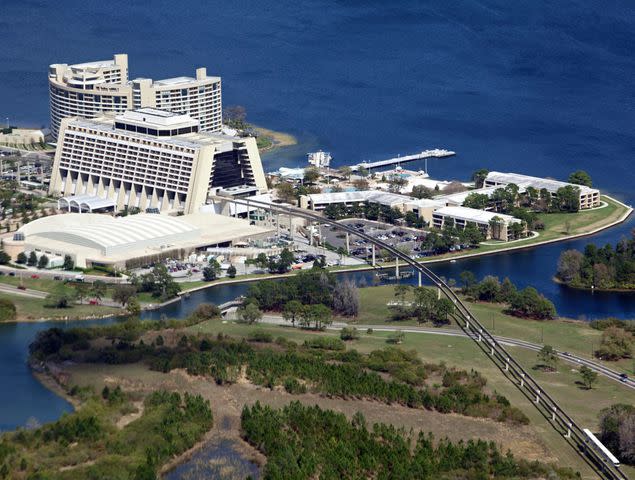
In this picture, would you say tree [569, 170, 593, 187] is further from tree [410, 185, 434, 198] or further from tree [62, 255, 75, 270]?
tree [62, 255, 75, 270]

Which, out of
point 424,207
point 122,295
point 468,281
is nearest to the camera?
point 122,295

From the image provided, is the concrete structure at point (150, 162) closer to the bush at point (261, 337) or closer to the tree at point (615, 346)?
the bush at point (261, 337)

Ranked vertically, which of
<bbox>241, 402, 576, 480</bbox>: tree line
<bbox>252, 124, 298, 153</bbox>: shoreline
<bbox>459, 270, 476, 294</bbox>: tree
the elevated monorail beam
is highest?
<bbox>252, 124, 298, 153</bbox>: shoreline

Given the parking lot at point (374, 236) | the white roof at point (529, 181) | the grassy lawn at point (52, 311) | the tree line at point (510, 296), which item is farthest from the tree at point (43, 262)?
the white roof at point (529, 181)

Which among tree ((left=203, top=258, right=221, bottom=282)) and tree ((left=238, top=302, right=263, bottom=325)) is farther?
tree ((left=203, top=258, right=221, bottom=282))

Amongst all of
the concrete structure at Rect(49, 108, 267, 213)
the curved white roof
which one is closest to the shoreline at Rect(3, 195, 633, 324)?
the curved white roof

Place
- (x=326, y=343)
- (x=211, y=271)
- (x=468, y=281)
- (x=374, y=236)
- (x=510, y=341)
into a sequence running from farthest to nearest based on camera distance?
(x=374, y=236) → (x=211, y=271) → (x=468, y=281) → (x=510, y=341) → (x=326, y=343)

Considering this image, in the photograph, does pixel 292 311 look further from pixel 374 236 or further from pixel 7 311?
pixel 374 236

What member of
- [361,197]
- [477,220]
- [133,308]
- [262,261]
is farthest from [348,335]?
[361,197]
